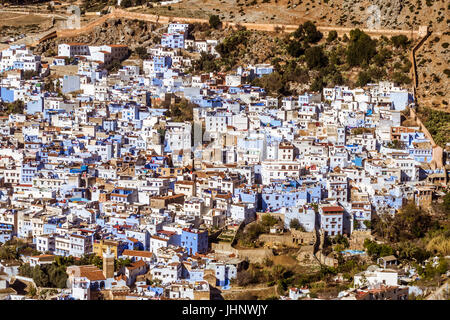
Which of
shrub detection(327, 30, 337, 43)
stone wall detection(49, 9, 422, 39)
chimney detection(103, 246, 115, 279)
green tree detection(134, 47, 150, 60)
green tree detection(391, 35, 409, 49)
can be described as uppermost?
stone wall detection(49, 9, 422, 39)

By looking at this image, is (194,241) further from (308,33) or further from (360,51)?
(308,33)

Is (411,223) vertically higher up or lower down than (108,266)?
higher up

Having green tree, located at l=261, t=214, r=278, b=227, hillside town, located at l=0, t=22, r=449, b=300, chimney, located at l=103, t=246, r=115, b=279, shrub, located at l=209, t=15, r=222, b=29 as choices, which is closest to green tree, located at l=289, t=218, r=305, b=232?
hillside town, located at l=0, t=22, r=449, b=300

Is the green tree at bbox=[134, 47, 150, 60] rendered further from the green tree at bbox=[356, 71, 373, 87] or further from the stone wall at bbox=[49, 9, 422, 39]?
the green tree at bbox=[356, 71, 373, 87]

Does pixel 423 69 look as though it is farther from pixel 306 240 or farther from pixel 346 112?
pixel 306 240

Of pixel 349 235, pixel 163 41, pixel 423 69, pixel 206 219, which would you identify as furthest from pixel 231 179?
pixel 163 41

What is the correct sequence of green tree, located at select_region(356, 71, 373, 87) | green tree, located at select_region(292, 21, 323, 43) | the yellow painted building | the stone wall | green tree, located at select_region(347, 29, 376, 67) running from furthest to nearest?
green tree, located at select_region(292, 21, 323, 43)
the stone wall
green tree, located at select_region(347, 29, 376, 67)
green tree, located at select_region(356, 71, 373, 87)
the yellow painted building

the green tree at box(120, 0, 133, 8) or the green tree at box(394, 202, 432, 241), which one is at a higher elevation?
the green tree at box(120, 0, 133, 8)

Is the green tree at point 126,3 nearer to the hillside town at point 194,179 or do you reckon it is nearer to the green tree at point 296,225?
the hillside town at point 194,179

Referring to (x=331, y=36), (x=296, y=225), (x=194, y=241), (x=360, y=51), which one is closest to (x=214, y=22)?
(x=331, y=36)

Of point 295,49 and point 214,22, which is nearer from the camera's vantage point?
point 295,49

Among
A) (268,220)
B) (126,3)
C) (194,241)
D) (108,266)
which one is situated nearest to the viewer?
(108,266)
